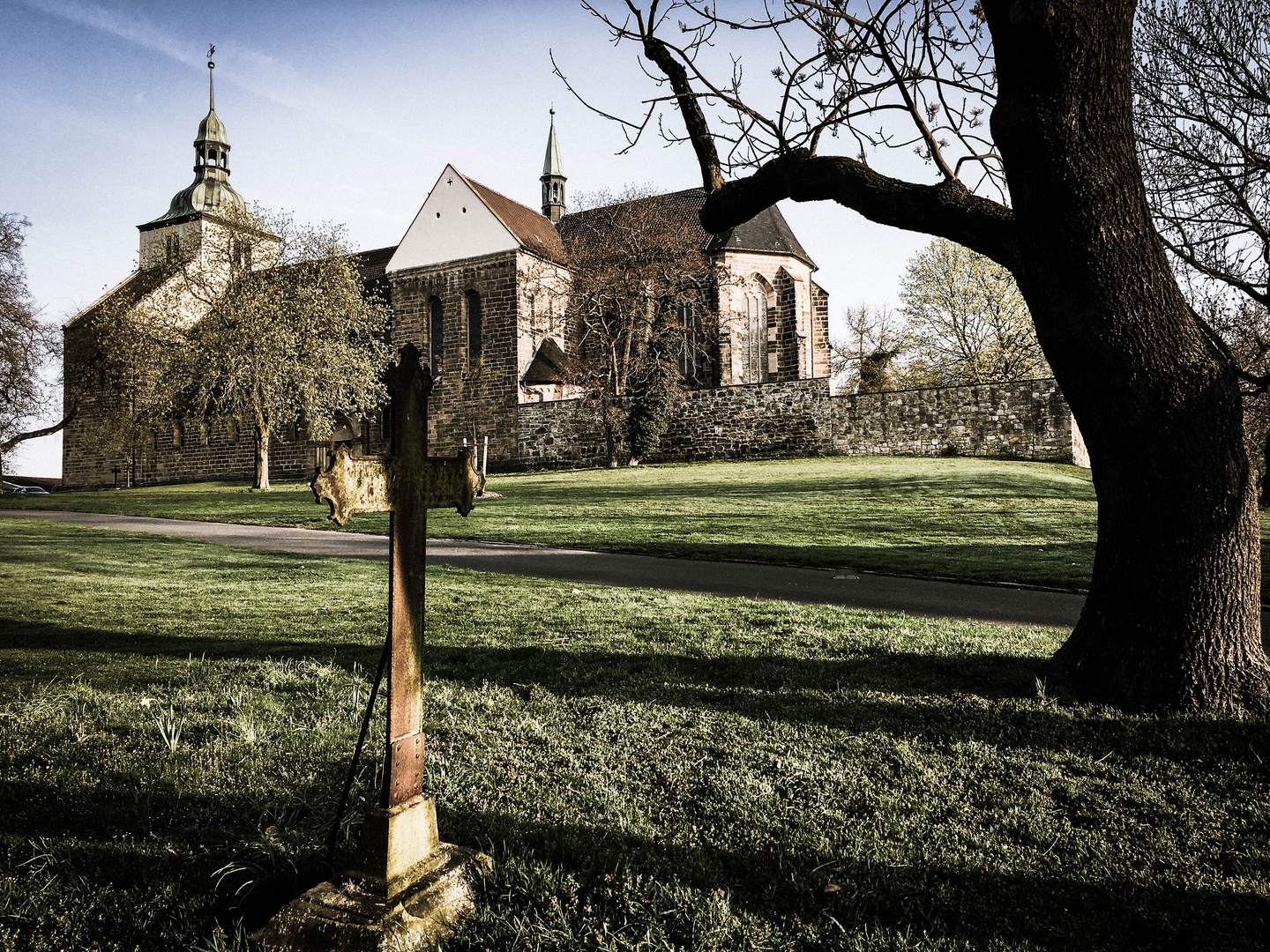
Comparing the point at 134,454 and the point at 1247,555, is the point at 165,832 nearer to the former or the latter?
the point at 1247,555

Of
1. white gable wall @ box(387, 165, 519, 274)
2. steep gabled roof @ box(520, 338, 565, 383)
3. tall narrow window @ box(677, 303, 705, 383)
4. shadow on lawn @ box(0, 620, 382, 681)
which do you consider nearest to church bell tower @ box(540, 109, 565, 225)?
white gable wall @ box(387, 165, 519, 274)

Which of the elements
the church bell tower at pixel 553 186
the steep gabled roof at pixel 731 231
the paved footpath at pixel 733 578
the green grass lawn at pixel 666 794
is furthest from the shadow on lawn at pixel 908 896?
the church bell tower at pixel 553 186

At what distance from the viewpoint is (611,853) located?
275cm

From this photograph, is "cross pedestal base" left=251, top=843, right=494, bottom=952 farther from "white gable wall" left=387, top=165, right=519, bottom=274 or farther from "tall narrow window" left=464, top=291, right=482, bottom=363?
"tall narrow window" left=464, top=291, right=482, bottom=363

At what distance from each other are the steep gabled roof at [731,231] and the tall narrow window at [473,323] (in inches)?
217

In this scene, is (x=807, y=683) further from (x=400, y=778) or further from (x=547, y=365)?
(x=547, y=365)

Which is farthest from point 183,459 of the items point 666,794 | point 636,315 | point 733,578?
point 666,794

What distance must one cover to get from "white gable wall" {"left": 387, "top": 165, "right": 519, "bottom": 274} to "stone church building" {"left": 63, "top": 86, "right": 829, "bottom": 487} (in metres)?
0.06

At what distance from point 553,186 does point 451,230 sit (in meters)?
17.6

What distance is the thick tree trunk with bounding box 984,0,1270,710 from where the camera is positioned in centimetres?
429

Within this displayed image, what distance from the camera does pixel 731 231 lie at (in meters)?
36.0

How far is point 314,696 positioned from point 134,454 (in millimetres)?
46326

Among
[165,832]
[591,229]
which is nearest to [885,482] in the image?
[165,832]

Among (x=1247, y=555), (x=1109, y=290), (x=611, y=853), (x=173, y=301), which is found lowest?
(x=611, y=853)
